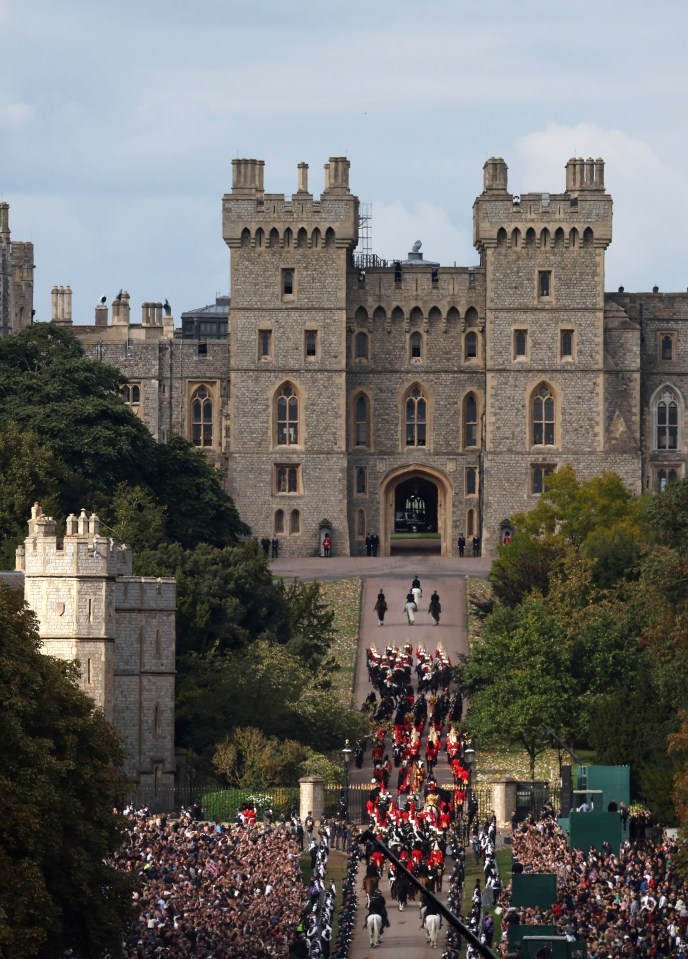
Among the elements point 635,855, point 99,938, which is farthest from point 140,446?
point 99,938

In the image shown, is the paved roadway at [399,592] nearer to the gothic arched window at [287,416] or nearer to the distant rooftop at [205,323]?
the gothic arched window at [287,416]

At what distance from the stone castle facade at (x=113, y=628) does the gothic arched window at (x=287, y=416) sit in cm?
3814

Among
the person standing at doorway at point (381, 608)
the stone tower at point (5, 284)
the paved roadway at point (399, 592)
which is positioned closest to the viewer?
the paved roadway at point (399, 592)

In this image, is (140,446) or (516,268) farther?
(516,268)

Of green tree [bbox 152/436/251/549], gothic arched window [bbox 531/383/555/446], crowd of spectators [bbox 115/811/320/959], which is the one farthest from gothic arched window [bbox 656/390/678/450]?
crowd of spectators [bbox 115/811/320/959]

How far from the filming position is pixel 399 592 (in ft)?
299

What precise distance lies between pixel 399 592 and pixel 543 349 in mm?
15986

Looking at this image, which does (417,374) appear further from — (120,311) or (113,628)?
(113,628)

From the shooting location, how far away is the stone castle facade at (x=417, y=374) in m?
103

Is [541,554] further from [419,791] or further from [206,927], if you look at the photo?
[206,927]

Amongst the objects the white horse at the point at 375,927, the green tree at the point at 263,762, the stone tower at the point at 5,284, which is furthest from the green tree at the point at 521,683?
the stone tower at the point at 5,284

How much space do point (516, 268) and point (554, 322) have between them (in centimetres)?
245

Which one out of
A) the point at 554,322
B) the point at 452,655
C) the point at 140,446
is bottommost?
the point at 452,655

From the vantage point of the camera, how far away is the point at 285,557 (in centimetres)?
10244
